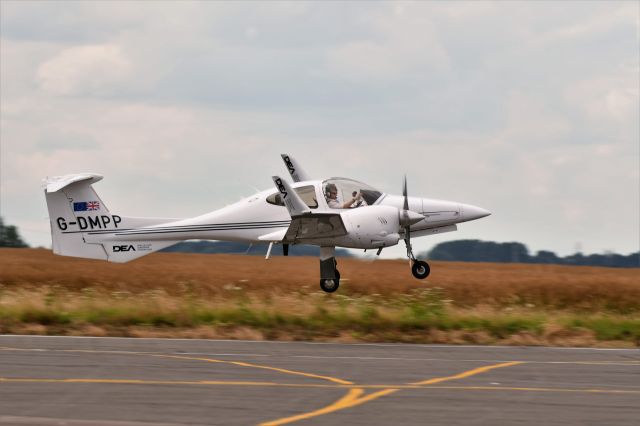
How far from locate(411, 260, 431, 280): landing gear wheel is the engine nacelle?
1240mm

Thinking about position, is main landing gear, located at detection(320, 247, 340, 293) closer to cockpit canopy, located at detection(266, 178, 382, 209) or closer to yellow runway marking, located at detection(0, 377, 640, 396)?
cockpit canopy, located at detection(266, 178, 382, 209)

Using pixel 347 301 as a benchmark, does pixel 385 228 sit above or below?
above

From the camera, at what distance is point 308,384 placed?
42.9 feet

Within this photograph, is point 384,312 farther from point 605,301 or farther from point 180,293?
point 605,301

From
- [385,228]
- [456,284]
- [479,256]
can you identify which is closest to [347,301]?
[385,228]

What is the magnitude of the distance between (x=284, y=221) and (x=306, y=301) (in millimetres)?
2025

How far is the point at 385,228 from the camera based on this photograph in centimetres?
2359

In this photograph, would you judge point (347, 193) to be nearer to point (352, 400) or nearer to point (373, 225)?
point (373, 225)

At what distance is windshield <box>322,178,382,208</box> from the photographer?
24.0 m

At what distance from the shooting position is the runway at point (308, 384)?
1092cm

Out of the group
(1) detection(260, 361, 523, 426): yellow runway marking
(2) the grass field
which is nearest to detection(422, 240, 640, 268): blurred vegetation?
(2) the grass field

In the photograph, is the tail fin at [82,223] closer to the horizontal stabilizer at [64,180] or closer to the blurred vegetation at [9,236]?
the horizontal stabilizer at [64,180]

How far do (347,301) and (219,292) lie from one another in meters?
5.41

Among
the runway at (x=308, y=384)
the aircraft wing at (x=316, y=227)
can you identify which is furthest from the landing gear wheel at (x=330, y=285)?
the runway at (x=308, y=384)
